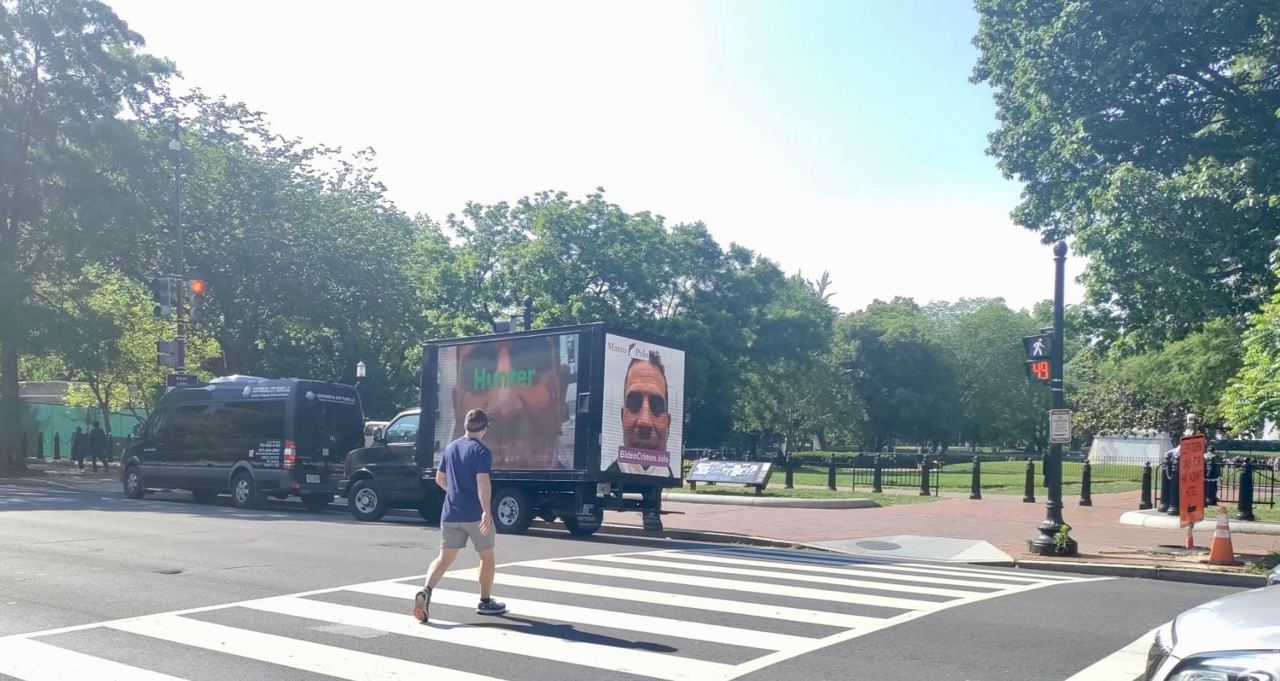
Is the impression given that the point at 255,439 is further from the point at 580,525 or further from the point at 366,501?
the point at 580,525

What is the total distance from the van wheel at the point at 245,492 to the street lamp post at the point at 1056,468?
15.2 metres

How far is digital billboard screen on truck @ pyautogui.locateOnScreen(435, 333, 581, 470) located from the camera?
17.2 metres

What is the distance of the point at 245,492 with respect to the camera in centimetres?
2306

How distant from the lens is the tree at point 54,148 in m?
32.4

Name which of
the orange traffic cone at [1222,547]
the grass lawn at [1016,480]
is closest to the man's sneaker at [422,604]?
the orange traffic cone at [1222,547]

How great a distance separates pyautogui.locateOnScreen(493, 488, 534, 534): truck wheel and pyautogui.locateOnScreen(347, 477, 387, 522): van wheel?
300cm

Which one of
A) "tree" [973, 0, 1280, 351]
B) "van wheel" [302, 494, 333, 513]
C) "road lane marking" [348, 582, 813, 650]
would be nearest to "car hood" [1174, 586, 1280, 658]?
"road lane marking" [348, 582, 813, 650]

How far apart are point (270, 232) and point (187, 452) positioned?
16.4 meters

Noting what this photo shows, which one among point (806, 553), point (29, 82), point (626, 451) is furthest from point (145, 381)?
point (806, 553)

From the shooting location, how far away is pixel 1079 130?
20.5 m

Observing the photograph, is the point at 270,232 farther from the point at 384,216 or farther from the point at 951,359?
the point at 951,359

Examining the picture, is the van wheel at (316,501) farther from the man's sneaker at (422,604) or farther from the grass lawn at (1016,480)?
the man's sneaker at (422,604)

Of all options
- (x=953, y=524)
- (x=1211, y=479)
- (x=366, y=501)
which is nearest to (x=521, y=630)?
(x=366, y=501)

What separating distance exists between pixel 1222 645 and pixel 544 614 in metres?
6.03
